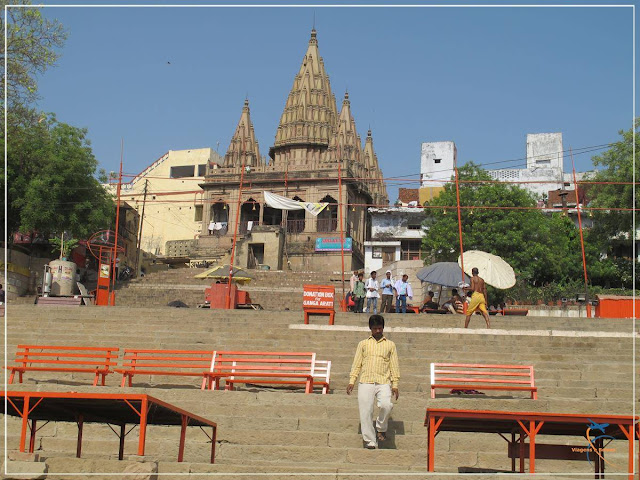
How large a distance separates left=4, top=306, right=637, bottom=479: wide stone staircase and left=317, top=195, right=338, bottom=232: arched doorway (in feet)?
99.4

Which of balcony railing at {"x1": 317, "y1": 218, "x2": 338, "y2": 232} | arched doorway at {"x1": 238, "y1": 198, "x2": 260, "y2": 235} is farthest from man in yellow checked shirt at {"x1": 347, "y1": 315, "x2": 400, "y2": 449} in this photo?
arched doorway at {"x1": 238, "y1": 198, "x2": 260, "y2": 235}

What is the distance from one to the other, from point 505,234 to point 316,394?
101 ft

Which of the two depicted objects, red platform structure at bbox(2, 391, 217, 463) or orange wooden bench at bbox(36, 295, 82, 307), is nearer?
red platform structure at bbox(2, 391, 217, 463)

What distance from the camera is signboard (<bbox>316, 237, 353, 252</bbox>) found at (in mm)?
50591

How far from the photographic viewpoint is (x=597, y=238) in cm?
4272

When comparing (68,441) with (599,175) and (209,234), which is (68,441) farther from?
(209,234)

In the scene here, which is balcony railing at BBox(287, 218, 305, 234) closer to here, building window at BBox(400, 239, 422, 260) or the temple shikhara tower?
the temple shikhara tower

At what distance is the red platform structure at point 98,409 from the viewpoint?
8180 millimetres

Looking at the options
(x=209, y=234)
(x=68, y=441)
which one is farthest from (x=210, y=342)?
(x=209, y=234)

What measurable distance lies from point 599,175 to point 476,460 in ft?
103

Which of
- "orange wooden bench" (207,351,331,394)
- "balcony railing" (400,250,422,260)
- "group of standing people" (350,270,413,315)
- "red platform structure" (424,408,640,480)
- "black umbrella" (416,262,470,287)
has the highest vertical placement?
"balcony railing" (400,250,422,260)

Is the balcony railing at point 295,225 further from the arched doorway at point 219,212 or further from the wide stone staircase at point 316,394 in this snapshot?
the wide stone staircase at point 316,394

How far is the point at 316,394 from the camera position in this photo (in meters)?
13.2

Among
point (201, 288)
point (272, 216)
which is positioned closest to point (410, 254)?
point (272, 216)
